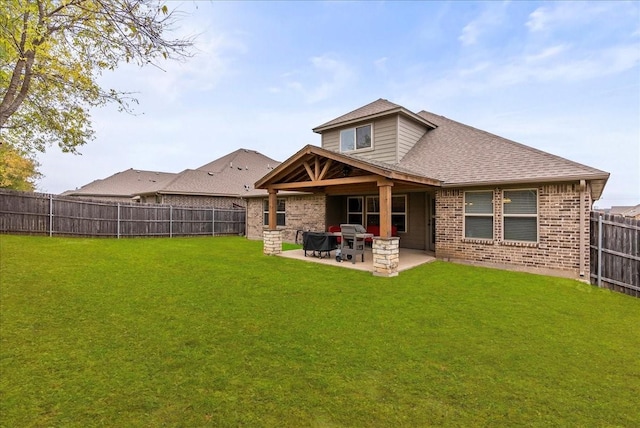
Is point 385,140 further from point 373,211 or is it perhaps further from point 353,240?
point 353,240

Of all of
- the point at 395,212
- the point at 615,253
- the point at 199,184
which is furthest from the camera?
the point at 199,184

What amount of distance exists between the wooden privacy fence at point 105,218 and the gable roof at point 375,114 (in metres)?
9.30

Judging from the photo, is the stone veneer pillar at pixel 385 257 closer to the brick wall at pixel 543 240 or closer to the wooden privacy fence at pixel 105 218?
the brick wall at pixel 543 240

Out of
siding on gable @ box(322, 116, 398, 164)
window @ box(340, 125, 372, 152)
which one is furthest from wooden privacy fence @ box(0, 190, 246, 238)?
siding on gable @ box(322, 116, 398, 164)

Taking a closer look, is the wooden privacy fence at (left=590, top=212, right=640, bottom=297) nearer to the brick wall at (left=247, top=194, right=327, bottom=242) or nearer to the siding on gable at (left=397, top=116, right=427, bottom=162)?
the siding on gable at (left=397, top=116, right=427, bottom=162)

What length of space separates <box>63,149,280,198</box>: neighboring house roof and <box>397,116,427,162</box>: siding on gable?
26.2 feet

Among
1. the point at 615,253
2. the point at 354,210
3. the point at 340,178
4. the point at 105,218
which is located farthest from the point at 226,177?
the point at 615,253

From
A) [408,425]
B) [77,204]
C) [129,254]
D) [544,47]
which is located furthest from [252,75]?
[408,425]

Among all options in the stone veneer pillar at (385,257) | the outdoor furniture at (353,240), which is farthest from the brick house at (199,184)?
the stone veneer pillar at (385,257)

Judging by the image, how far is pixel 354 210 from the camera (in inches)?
544

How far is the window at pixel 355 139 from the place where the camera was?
12.8 metres

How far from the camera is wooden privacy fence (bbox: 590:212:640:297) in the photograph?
681cm

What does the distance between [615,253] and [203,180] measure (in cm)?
2185

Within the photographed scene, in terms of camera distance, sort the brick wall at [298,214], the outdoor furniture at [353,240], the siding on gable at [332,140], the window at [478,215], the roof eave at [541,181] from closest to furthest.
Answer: the roof eave at [541,181], the window at [478,215], the outdoor furniture at [353,240], the brick wall at [298,214], the siding on gable at [332,140]
